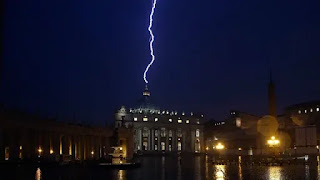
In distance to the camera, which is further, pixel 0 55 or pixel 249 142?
pixel 249 142

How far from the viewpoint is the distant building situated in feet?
534

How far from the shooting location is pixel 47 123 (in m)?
50.9

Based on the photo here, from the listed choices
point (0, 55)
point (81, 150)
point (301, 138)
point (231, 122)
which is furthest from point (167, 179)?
point (231, 122)

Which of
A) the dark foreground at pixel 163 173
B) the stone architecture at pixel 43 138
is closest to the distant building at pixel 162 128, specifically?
the stone architecture at pixel 43 138

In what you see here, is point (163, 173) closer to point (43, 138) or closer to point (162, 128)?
point (43, 138)

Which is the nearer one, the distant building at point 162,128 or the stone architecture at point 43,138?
the stone architecture at point 43,138

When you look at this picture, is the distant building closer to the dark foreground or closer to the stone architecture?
the stone architecture

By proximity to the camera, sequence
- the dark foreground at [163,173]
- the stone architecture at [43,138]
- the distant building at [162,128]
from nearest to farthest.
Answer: the dark foreground at [163,173] < the stone architecture at [43,138] < the distant building at [162,128]

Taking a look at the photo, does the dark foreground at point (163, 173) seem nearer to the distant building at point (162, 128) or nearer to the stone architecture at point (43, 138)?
the stone architecture at point (43, 138)

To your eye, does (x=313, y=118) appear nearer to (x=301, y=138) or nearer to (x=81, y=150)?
(x=301, y=138)

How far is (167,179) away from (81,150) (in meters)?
36.0

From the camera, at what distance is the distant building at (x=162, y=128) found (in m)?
163

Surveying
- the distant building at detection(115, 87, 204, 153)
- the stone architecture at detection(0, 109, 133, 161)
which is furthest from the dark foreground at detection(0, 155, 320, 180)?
the distant building at detection(115, 87, 204, 153)

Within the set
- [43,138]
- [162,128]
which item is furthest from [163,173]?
[162,128]
